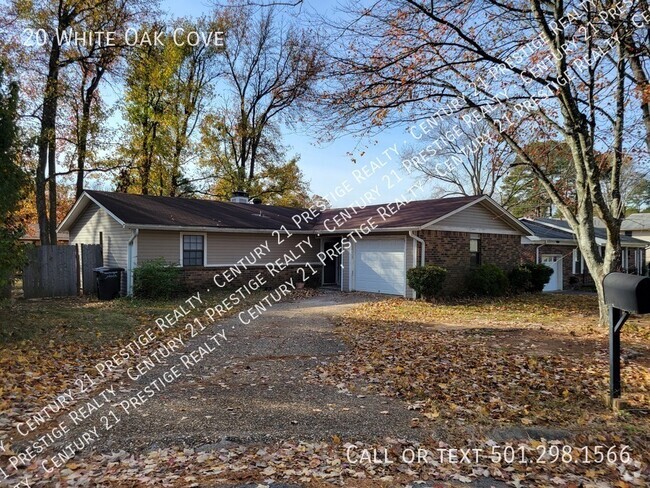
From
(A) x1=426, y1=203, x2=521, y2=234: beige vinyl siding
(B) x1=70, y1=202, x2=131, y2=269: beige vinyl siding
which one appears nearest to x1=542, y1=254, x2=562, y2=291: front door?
(A) x1=426, y1=203, x2=521, y2=234: beige vinyl siding

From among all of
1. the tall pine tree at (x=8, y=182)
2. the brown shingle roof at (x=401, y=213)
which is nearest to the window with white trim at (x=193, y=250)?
the brown shingle roof at (x=401, y=213)

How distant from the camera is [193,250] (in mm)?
15859

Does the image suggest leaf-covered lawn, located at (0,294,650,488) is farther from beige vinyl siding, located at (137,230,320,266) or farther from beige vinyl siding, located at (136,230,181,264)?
beige vinyl siding, located at (137,230,320,266)

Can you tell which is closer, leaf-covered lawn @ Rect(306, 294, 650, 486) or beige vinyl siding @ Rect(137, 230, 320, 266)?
leaf-covered lawn @ Rect(306, 294, 650, 486)

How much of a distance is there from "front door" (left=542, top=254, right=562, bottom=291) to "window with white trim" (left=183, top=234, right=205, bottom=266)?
17.3m

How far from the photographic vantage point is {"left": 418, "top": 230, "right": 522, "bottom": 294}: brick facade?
1552 centimetres

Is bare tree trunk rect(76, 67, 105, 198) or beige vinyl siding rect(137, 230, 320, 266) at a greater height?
bare tree trunk rect(76, 67, 105, 198)

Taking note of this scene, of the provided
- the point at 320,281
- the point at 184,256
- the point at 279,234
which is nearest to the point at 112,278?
the point at 184,256

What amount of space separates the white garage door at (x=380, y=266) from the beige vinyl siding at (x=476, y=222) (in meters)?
1.63

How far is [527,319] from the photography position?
451 inches

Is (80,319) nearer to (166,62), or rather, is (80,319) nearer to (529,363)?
(529,363)

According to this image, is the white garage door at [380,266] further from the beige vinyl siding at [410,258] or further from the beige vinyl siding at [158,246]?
the beige vinyl siding at [158,246]

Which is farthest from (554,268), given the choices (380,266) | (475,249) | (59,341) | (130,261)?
(59,341)

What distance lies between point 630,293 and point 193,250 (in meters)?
14.2
